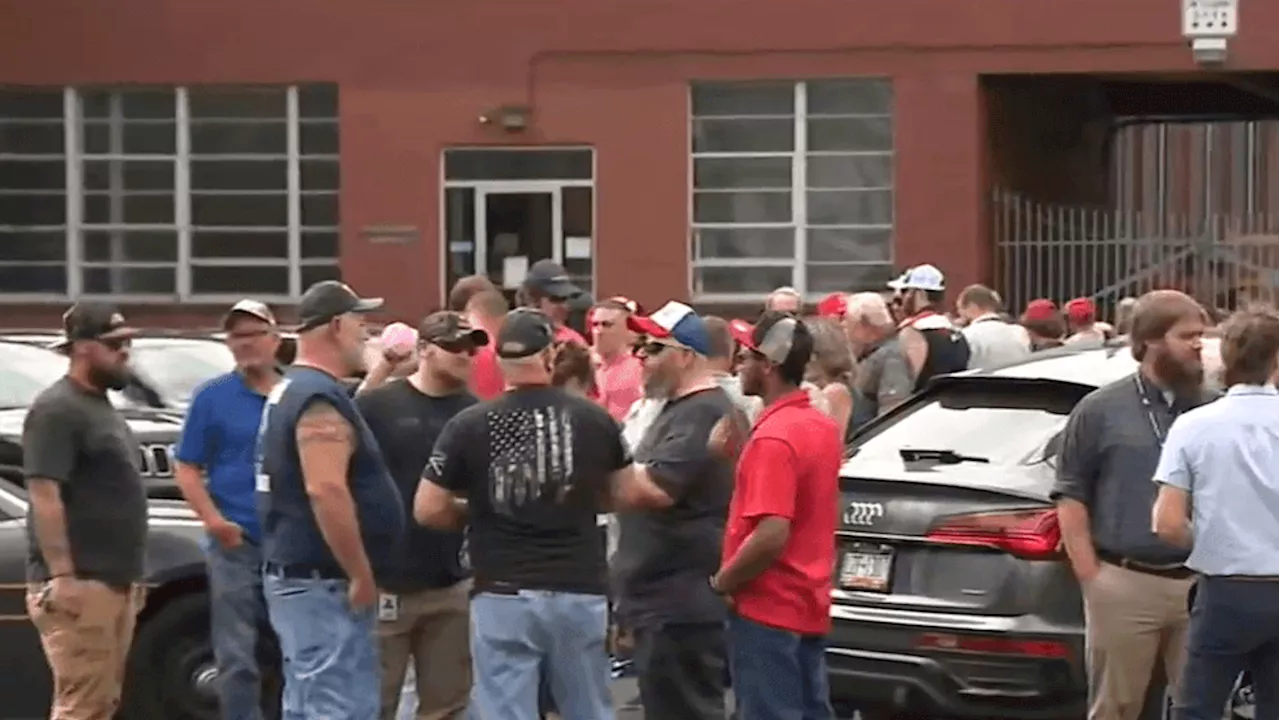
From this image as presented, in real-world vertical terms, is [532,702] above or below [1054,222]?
below

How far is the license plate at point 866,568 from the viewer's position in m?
9.55

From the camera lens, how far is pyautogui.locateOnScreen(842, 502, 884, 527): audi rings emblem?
9.56 meters

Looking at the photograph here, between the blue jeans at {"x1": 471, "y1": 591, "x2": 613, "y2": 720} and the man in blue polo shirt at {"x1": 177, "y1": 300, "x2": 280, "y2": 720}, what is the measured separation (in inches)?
62.7

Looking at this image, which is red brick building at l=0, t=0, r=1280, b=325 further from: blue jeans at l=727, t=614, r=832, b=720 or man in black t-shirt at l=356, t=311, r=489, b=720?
blue jeans at l=727, t=614, r=832, b=720

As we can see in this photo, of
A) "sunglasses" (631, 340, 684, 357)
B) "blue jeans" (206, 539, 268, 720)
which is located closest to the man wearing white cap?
"sunglasses" (631, 340, 684, 357)

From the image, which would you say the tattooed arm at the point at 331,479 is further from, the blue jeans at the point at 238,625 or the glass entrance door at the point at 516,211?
the glass entrance door at the point at 516,211

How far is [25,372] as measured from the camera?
15086 millimetres

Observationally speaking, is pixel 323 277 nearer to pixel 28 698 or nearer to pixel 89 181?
pixel 89 181

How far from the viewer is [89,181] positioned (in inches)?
1051

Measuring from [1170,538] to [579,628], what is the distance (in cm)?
185

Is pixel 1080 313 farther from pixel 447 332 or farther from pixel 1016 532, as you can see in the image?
pixel 447 332

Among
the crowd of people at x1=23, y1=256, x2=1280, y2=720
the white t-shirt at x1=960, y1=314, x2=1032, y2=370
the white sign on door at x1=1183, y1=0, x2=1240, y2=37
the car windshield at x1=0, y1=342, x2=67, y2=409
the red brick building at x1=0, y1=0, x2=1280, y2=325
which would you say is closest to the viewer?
the crowd of people at x1=23, y1=256, x2=1280, y2=720

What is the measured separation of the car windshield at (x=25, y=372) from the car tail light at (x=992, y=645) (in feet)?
22.6

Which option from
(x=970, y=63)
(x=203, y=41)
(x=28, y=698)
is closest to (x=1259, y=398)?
(x=28, y=698)
